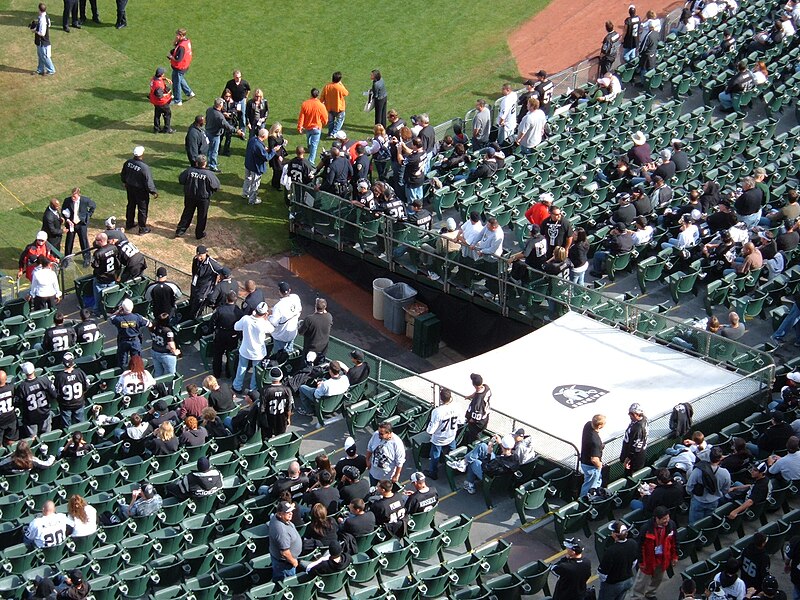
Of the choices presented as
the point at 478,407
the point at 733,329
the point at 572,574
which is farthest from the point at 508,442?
the point at 733,329

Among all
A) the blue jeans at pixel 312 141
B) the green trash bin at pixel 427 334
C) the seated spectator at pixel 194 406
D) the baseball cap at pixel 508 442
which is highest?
the blue jeans at pixel 312 141

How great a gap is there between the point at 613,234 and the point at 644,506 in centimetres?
694

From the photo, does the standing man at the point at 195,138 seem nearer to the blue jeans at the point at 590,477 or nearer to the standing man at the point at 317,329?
the standing man at the point at 317,329

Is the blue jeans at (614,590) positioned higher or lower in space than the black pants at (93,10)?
lower

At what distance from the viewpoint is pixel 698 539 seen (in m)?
16.7

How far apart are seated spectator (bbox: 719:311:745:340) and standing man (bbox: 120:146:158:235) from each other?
413 inches

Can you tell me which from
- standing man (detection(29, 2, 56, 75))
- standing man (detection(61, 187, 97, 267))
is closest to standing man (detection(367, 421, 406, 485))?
standing man (detection(61, 187, 97, 267))

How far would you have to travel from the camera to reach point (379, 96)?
28.6 meters

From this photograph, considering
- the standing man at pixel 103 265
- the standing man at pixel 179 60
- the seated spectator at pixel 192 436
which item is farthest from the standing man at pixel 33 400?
the standing man at pixel 179 60

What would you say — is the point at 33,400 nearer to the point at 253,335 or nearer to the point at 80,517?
the point at 80,517

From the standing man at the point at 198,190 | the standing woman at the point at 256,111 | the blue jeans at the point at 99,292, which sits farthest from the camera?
the standing woman at the point at 256,111

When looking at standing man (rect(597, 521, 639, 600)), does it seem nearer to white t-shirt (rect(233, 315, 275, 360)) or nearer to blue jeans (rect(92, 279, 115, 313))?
white t-shirt (rect(233, 315, 275, 360))

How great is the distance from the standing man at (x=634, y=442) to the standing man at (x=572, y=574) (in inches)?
104

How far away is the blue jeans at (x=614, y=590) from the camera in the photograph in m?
15.6
